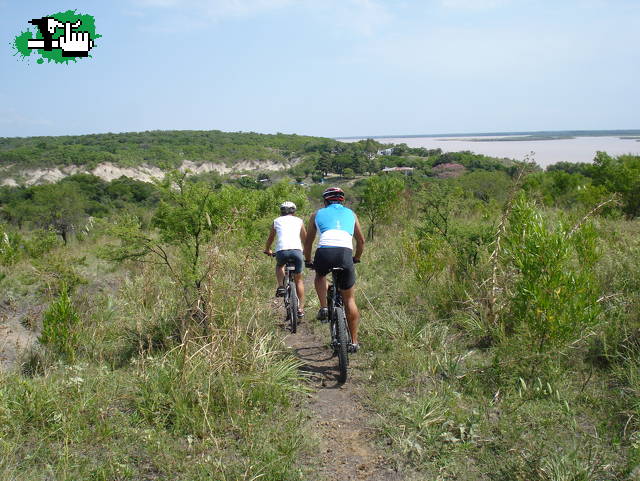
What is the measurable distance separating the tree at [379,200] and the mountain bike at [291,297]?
8.22 metres

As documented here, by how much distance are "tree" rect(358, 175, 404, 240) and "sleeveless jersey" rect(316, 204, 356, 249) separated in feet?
30.8

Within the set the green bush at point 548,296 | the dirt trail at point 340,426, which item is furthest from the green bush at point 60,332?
the green bush at point 548,296

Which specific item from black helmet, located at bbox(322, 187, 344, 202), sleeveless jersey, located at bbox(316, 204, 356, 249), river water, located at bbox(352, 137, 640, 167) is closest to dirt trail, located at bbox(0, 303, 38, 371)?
sleeveless jersey, located at bbox(316, 204, 356, 249)

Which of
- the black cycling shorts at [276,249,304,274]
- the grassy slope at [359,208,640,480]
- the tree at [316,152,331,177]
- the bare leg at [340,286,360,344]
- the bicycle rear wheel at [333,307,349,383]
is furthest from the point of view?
the tree at [316,152,331,177]

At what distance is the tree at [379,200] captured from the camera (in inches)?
551

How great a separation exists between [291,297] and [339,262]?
1.56 meters

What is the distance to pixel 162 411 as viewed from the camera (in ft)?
11.2

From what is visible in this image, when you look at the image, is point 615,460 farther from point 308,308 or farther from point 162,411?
point 308,308

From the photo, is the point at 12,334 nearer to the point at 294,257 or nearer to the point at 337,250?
the point at 294,257

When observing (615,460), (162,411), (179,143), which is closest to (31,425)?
(162,411)

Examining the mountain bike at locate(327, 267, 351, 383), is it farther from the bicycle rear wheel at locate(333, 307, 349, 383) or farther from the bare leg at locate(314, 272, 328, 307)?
the bare leg at locate(314, 272, 328, 307)

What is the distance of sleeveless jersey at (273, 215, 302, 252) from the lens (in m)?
5.76

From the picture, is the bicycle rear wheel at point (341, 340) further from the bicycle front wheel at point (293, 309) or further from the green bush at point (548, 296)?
the green bush at point (548, 296)

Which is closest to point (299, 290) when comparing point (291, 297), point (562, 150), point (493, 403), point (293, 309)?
point (291, 297)
